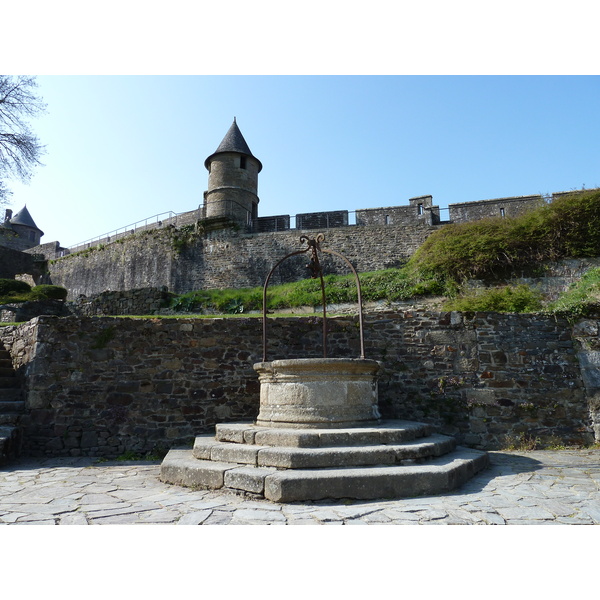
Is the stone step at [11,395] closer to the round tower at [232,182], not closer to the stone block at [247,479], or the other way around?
the stone block at [247,479]

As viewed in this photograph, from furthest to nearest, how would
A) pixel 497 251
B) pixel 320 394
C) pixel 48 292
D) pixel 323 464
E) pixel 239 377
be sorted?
pixel 48 292 → pixel 497 251 → pixel 239 377 → pixel 320 394 → pixel 323 464

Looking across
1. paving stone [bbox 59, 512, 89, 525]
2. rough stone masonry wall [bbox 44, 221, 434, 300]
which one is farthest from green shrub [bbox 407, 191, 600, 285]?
paving stone [bbox 59, 512, 89, 525]

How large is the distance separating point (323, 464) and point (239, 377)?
10.6 ft

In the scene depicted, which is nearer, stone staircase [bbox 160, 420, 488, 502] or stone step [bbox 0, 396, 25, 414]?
stone staircase [bbox 160, 420, 488, 502]

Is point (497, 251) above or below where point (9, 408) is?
above

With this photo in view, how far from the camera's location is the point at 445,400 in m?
7.37

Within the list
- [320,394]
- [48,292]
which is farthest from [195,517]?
[48,292]

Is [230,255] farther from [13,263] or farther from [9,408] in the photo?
[13,263]

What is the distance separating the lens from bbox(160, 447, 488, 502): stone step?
409cm

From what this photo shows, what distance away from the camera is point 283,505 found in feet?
13.1

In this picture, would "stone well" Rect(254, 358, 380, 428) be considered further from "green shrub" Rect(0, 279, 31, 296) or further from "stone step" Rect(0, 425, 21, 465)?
"green shrub" Rect(0, 279, 31, 296)

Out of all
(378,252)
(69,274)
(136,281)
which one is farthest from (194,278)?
(69,274)

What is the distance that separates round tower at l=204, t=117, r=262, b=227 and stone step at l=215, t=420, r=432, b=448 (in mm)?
18285

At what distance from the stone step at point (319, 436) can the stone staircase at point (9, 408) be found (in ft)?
10.8
